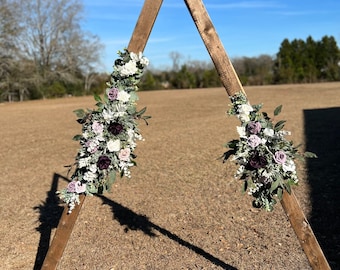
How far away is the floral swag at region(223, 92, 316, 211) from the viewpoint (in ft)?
7.84

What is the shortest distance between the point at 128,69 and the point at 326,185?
4.04m

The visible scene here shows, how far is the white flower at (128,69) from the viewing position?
2.57m

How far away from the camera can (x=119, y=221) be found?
466 cm

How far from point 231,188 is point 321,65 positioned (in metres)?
39.2

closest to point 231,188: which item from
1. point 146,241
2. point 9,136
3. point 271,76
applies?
point 146,241

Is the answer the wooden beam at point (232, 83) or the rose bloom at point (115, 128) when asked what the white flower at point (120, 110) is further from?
the wooden beam at point (232, 83)

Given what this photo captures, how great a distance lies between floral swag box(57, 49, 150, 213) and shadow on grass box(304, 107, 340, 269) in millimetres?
2120

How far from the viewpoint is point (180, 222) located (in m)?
4.51

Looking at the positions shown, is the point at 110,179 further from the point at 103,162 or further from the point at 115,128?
the point at 115,128

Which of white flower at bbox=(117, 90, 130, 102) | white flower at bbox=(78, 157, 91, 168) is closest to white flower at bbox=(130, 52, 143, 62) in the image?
white flower at bbox=(117, 90, 130, 102)

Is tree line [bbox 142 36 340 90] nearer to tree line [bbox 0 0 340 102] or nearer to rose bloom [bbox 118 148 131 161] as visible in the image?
tree line [bbox 0 0 340 102]

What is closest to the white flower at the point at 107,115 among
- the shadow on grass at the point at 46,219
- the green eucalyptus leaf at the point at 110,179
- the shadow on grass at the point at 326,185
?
the green eucalyptus leaf at the point at 110,179

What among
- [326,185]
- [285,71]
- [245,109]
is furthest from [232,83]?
[285,71]

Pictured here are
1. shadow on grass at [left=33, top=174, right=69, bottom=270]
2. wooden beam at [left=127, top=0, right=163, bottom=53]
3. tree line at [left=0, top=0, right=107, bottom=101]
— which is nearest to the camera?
wooden beam at [left=127, top=0, right=163, bottom=53]
